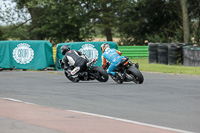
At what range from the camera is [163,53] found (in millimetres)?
28250

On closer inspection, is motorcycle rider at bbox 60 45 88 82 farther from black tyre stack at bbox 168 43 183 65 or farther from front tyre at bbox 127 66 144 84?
black tyre stack at bbox 168 43 183 65

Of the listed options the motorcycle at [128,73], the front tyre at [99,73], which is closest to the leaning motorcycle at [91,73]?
the front tyre at [99,73]

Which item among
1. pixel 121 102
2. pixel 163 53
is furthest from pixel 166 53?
pixel 121 102

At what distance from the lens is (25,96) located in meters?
12.3

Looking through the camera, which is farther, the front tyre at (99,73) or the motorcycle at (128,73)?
the front tyre at (99,73)

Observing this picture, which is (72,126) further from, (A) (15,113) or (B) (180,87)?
(B) (180,87)

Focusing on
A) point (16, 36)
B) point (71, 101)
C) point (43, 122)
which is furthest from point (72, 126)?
point (16, 36)

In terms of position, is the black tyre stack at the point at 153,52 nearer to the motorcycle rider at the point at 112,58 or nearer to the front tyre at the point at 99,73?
the front tyre at the point at 99,73

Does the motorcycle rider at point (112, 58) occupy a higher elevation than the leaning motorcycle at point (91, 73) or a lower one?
higher

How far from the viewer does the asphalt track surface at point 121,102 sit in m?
8.20

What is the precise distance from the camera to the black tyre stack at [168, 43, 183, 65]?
2731 centimetres

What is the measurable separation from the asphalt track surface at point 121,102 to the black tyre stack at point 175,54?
494 inches

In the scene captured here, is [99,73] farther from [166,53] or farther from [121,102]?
[166,53]

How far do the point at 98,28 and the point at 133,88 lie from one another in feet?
117
